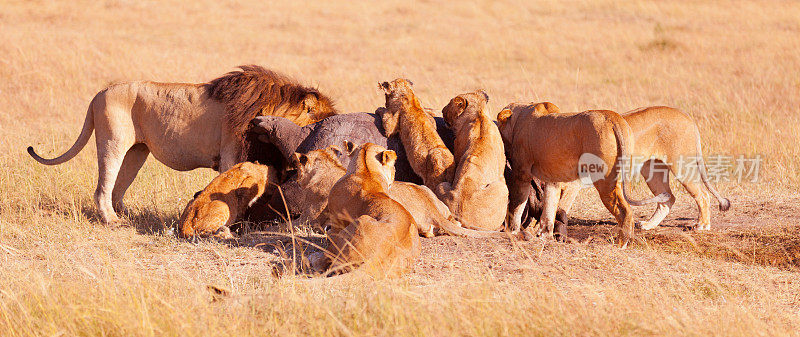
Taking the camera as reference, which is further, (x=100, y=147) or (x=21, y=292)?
(x=100, y=147)

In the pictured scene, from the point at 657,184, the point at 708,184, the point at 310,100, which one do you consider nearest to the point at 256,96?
the point at 310,100

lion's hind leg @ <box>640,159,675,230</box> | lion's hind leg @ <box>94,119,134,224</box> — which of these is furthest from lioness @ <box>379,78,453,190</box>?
lion's hind leg @ <box>94,119,134,224</box>

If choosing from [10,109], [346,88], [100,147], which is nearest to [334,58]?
[346,88]

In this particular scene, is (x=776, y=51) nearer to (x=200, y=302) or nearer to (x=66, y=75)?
(x=66, y=75)

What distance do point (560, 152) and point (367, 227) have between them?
2107 millimetres

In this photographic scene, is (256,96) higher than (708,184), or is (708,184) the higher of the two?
(256,96)

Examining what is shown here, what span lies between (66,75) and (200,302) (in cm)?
1212

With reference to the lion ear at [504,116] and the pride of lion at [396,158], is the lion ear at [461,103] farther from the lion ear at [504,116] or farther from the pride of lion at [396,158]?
the lion ear at [504,116]

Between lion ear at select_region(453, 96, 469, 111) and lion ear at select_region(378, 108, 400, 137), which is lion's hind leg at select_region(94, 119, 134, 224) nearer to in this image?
lion ear at select_region(378, 108, 400, 137)

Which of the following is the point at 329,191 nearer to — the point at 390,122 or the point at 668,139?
the point at 390,122

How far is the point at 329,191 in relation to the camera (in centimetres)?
670

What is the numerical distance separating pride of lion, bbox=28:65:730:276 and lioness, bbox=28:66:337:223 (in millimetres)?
11

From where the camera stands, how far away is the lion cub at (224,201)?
6.75 m

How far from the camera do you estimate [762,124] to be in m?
11.8
